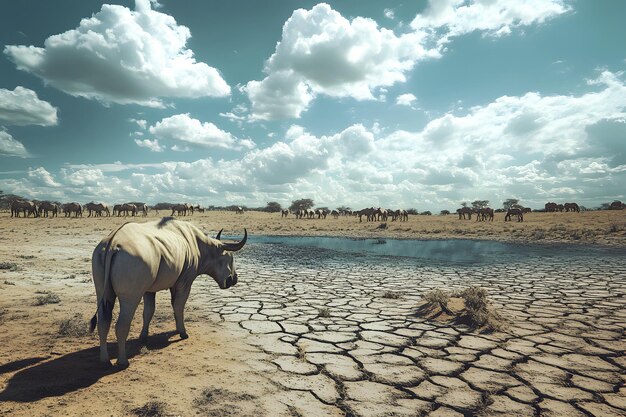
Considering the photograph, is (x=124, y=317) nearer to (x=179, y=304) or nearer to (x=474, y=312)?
(x=179, y=304)

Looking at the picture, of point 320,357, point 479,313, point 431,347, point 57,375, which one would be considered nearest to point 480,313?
point 479,313

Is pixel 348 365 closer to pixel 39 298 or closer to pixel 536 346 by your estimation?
pixel 536 346

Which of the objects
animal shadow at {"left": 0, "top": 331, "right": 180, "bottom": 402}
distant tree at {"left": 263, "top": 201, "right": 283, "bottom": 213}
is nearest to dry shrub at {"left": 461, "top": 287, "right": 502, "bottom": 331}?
animal shadow at {"left": 0, "top": 331, "right": 180, "bottom": 402}

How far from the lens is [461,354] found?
14.1ft

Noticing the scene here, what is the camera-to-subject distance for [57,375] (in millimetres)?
3605

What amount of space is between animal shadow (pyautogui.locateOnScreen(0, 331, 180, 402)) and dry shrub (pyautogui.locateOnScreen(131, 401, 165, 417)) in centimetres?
84

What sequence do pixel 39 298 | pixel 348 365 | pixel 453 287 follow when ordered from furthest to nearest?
pixel 453 287 → pixel 39 298 → pixel 348 365

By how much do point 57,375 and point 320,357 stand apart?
9.15ft

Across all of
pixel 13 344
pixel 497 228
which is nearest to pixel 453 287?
pixel 13 344

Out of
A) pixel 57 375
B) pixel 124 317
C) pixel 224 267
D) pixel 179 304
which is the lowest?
pixel 57 375

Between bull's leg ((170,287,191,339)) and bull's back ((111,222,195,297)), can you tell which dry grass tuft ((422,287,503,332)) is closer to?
bull's leg ((170,287,191,339))

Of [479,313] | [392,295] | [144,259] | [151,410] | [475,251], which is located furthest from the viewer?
[475,251]

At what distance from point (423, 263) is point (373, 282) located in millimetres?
4738

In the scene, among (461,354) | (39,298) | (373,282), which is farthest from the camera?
(373,282)
